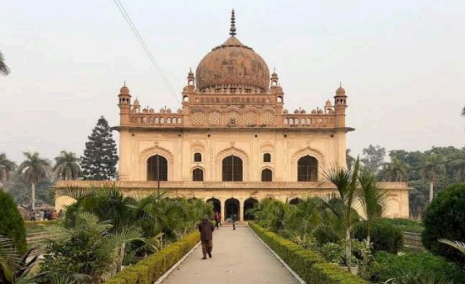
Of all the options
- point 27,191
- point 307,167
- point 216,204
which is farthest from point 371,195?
point 27,191

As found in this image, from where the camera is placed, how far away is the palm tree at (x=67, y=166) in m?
45.4

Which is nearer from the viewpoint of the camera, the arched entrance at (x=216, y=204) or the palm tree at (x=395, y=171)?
the arched entrance at (x=216, y=204)

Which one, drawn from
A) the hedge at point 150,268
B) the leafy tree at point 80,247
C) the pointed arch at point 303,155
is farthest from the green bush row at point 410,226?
the leafy tree at point 80,247

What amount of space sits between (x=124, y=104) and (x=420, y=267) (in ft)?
110

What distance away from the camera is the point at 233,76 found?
4138cm

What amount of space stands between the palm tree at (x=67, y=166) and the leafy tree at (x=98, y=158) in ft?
23.3

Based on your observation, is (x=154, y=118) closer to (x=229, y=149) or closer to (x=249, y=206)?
(x=229, y=149)

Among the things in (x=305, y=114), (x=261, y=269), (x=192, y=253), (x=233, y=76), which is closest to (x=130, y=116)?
(x=233, y=76)

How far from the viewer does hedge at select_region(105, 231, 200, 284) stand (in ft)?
25.6

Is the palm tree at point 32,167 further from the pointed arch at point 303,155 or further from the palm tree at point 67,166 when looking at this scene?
the pointed arch at point 303,155

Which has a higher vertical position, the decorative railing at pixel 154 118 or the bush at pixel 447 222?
the decorative railing at pixel 154 118

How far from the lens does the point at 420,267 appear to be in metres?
7.09

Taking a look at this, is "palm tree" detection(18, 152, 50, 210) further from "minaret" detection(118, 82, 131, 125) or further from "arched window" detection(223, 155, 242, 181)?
"arched window" detection(223, 155, 242, 181)

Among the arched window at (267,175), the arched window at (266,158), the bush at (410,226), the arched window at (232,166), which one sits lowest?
the bush at (410,226)
